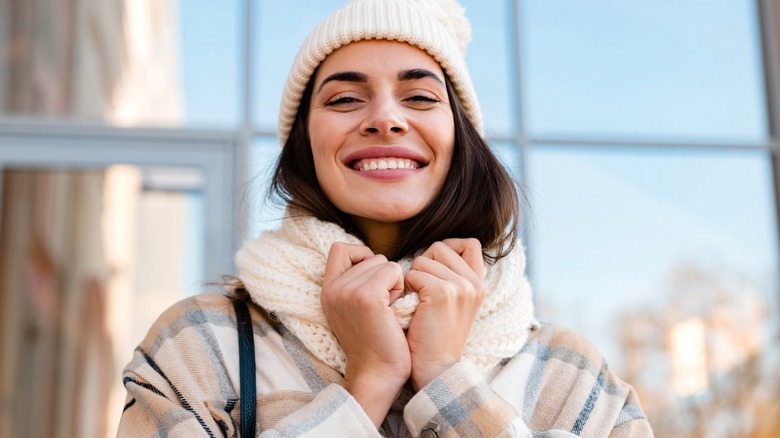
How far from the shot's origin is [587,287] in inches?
168

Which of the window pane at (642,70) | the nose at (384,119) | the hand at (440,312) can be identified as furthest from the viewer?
the window pane at (642,70)

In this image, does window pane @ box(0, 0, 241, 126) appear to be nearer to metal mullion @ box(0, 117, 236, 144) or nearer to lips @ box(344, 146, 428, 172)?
metal mullion @ box(0, 117, 236, 144)

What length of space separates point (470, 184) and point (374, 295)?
358 mm

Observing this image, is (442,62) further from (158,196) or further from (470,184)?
(158,196)

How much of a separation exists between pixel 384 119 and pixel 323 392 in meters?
0.47

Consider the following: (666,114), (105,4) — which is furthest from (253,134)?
(666,114)

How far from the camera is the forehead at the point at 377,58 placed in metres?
1.74

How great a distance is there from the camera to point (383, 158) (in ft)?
5.52

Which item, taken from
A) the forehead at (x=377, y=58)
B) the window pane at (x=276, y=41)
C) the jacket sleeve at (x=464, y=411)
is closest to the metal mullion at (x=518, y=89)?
the window pane at (x=276, y=41)

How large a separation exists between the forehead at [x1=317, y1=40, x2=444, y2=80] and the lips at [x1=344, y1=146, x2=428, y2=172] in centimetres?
14

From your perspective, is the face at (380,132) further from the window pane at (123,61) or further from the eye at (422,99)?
the window pane at (123,61)

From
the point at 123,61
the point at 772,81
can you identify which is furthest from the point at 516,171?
the point at 123,61

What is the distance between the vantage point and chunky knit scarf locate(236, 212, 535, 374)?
5.21 feet

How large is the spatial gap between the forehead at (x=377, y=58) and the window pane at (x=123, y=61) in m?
2.44
